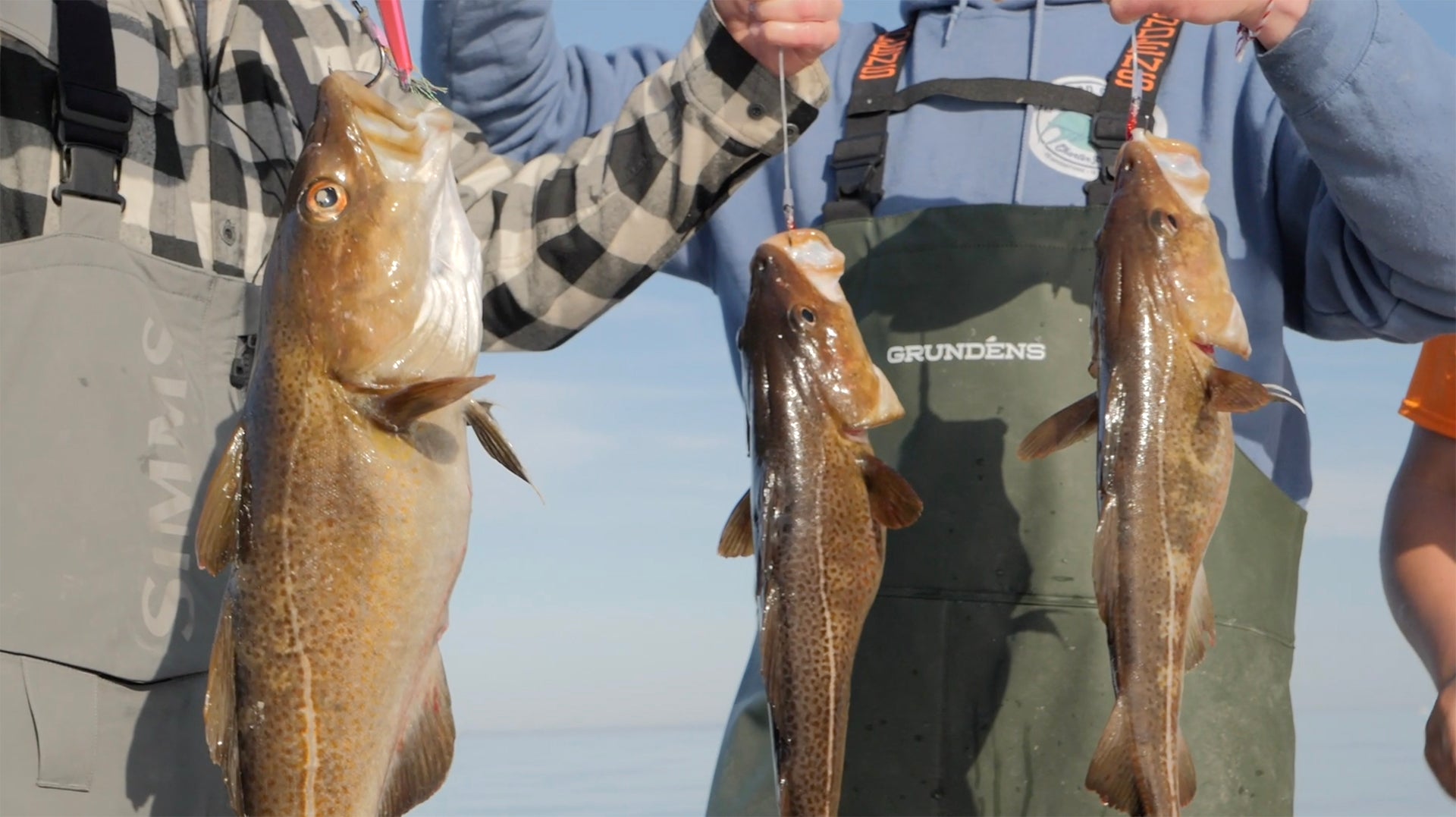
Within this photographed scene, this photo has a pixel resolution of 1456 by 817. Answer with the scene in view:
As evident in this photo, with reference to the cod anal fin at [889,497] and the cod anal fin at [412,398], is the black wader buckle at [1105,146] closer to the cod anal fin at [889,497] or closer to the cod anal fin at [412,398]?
the cod anal fin at [889,497]

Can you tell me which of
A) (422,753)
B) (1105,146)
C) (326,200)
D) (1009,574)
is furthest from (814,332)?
(422,753)

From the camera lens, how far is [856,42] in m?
4.43

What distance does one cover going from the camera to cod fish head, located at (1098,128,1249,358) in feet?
10.1

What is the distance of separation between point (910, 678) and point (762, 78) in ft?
4.96

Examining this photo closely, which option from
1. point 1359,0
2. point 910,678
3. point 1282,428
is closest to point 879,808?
point 910,678

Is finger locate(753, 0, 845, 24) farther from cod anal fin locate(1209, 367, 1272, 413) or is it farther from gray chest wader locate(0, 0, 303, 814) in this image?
gray chest wader locate(0, 0, 303, 814)

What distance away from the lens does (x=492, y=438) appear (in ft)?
7.86

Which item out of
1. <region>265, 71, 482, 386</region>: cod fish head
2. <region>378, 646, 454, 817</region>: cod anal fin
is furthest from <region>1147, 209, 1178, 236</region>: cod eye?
<region>378, 646, 454, 817</region>: cod anal fin

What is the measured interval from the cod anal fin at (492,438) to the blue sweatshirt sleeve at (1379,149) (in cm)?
193

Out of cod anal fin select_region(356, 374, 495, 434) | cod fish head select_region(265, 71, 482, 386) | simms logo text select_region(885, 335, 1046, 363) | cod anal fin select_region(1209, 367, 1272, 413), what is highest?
cod fish head select_region(265, 71, 482, 386)

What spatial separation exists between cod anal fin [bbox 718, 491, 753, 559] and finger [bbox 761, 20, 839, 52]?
0.97m

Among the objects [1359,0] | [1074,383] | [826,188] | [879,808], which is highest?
[1359,0]

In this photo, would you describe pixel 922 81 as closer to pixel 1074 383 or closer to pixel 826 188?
pixel 826 188

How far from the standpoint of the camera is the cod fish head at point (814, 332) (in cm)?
317
